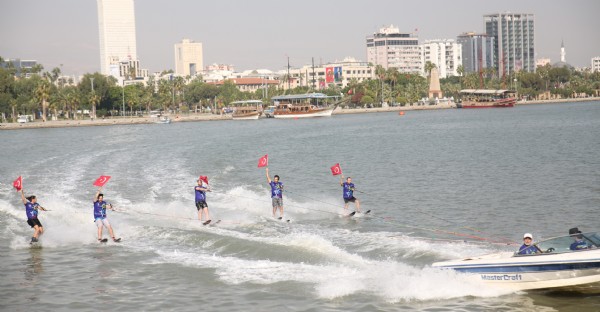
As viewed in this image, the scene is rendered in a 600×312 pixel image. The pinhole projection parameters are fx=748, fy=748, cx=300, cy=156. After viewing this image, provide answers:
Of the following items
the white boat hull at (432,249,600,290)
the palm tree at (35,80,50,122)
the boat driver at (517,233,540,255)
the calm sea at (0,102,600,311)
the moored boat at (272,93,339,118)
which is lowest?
the calm sea at (0,102,600,311)

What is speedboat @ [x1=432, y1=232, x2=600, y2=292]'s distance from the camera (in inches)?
675

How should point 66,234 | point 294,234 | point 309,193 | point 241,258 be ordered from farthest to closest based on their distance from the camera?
1. point 309,193
2. point 66,234
3. point 294,234
4. point 241,258

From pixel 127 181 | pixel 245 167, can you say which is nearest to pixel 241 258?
pixel 127 181

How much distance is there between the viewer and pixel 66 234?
87.6 feet

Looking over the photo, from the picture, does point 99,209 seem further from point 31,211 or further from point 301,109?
point 301,109

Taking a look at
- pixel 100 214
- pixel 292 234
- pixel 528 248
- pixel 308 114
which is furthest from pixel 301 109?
pixel 528 248

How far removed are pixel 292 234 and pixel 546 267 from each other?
9.78m

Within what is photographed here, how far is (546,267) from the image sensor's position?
17391 millimetres

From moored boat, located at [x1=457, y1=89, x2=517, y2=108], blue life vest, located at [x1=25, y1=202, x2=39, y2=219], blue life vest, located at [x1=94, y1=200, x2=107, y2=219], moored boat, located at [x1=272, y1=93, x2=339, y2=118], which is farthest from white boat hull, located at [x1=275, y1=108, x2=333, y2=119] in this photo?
blue life vest, located at [x1=94, y1=200, x2=107, y2=219]

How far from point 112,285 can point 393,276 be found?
24.5ft

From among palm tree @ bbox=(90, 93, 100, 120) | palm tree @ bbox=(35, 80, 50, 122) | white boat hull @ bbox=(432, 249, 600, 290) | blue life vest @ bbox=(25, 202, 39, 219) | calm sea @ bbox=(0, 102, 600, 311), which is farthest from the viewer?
palm tree @ bbox=(90, 93, 100, 120)

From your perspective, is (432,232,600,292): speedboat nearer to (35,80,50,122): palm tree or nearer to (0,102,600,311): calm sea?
(0,102,600,311): calm sea

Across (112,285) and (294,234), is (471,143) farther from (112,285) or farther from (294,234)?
(112,285)

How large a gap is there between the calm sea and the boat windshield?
1.20 m
